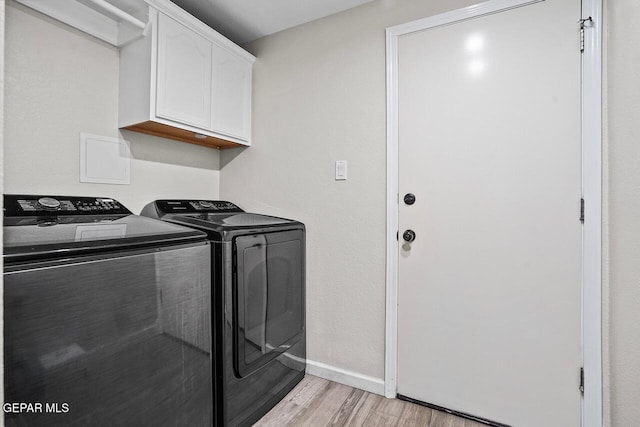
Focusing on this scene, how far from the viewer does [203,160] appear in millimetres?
2402

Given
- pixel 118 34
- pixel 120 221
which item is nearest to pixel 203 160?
pixel 118 34

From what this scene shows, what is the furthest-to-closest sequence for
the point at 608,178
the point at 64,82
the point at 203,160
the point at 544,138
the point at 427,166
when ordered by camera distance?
1. the point at 203,160
2. the point at 427,166
3. the point at 64,82
4. the point at 544,138
5. the point at 608,178

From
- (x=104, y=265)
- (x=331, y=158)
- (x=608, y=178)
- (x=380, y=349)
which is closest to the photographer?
(x=104, y=265)

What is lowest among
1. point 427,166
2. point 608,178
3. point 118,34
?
point 608,178

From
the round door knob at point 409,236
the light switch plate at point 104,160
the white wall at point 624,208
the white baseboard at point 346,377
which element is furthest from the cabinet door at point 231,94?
the white wall at point 624,208

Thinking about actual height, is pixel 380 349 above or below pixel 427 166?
below

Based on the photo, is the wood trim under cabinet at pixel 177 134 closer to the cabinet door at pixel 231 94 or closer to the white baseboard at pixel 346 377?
the cabinet door at pixel 231 94

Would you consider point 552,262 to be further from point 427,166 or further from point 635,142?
point 427,166

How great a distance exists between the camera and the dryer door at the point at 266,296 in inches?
61.6

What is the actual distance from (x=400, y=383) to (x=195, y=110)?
2034mm

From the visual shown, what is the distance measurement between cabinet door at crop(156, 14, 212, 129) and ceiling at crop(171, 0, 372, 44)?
233 millimetres

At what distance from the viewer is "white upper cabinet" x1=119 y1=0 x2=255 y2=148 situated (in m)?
1.69

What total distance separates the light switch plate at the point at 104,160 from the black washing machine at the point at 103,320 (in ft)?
0.93

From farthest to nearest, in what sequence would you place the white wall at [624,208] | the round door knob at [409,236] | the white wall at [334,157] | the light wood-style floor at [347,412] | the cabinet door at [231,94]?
the cabinet door at [231,94] → the white wall at [334,157] → the round door knob at [409,236] → the light wood-style floor at [347,412] → the white wall at [624,208]
